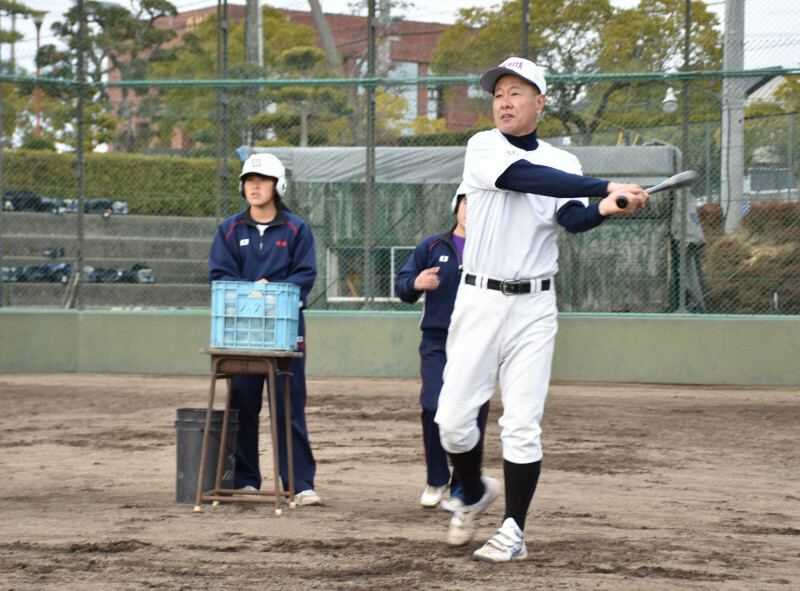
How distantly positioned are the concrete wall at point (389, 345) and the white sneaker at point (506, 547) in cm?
762

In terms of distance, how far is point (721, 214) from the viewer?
11430 millimetres

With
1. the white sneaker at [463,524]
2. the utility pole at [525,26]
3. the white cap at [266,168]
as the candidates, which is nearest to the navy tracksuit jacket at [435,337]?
the white cap at [266,168]

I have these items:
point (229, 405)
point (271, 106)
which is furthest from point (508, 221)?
point (271, 106)

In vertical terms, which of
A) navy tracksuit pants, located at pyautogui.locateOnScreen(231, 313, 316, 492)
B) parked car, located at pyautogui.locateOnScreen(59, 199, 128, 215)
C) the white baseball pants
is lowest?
navy tracksuit pants, located at pyautogui.locateOnScreen(231, 313, 316, 492)

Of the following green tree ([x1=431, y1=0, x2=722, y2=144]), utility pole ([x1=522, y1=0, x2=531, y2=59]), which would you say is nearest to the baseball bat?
Result: green tree ([x1=431, y1=0, x2=722, y2=144])

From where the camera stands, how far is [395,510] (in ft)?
18.9

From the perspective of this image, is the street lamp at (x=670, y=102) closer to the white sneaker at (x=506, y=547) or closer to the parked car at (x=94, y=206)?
the parked car at (x=94, y=206)

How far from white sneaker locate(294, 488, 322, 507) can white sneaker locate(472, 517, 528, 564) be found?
1.50 metres

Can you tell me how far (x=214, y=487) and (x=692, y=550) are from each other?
Answer: 8.69ft

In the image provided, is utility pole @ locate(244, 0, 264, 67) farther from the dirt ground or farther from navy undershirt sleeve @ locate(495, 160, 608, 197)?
navy undershirt sleeve @ locate(495, 160, 608, 197)

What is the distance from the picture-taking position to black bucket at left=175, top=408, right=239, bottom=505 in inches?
232

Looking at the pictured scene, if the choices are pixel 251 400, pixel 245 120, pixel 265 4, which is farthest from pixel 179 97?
pixel 251 400

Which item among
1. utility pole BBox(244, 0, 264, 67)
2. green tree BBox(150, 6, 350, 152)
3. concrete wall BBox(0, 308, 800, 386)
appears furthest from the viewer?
utility pole BBox(244, 0, 264, 67)

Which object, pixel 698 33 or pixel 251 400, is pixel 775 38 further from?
pixel 251 400
